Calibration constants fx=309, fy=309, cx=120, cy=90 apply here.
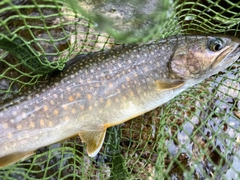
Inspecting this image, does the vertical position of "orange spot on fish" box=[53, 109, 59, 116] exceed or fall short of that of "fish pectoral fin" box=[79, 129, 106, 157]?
it exceeds it

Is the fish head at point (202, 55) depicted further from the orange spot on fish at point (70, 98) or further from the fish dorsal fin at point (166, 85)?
the orange spot on fish at point (70, 98)

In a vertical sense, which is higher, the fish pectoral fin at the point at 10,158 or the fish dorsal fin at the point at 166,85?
the fish dorsal fin at the point at 166,85

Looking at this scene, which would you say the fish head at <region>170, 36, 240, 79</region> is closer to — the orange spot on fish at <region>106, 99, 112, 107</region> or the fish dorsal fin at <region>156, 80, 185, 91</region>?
the fish dorsal fin at <region>156, 80, 185, 91</region>

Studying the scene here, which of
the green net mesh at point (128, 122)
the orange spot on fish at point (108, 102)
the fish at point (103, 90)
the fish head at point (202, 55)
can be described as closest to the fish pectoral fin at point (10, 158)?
the fish at point (103, 90)

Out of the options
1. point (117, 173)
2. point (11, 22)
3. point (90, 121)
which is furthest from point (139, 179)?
point (11, 22)

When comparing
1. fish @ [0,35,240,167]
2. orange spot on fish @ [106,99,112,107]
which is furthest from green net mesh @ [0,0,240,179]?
orange spot on fish @ [106,99,112,107]

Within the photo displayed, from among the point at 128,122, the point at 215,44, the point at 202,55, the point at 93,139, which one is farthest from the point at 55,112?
the point at 215,44

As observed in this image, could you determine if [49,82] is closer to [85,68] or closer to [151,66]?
[85,68]

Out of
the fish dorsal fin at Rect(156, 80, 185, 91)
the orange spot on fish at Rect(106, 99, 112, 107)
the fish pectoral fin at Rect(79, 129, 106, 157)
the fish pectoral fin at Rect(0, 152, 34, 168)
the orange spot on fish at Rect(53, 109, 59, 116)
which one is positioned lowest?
the fish pectoral fin at Rect(0, 152, 34, 168)
